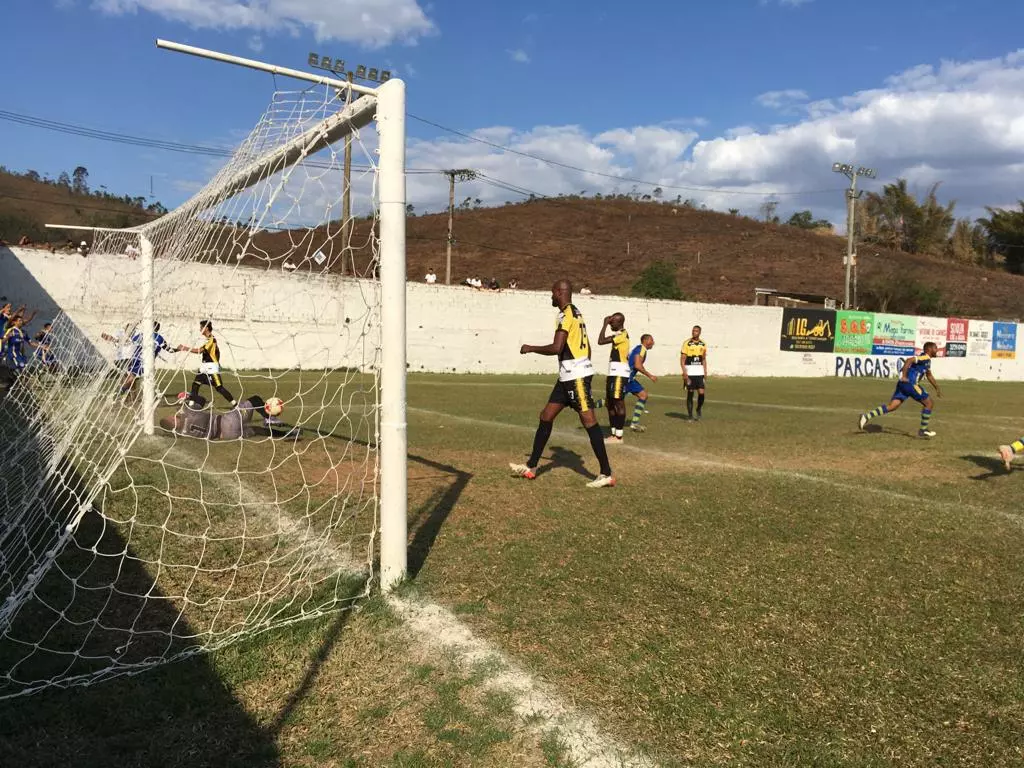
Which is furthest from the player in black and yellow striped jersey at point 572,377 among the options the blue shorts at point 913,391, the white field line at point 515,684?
the blue shorts at point 913,391

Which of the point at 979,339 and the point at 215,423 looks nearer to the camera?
the point at 215,423

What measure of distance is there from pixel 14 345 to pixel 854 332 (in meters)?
31.4

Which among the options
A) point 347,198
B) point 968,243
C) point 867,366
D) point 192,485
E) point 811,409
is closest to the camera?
point 347,198

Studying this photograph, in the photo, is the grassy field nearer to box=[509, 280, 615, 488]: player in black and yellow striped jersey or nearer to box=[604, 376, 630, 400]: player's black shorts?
box=[509, 280, 615, 488]: player in black and yellow striped jersey

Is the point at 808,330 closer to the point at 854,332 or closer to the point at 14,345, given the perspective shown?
the point at 854,332

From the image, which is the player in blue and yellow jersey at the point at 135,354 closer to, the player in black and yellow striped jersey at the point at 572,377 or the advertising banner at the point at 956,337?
the player in black and yellow striped jersey at the point at 572,377

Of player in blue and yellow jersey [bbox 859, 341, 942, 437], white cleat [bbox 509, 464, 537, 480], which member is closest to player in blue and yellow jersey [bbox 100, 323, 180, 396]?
white cleat [bbox 509, 464, 537, 480]

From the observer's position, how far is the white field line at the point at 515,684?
2.60 metres

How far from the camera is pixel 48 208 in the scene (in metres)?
60.2

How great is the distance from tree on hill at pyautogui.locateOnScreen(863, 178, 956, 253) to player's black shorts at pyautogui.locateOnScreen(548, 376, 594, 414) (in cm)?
7446

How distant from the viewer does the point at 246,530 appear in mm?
5301

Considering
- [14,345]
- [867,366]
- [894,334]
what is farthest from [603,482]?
[894,334]

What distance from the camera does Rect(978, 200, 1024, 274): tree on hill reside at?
2594 inches

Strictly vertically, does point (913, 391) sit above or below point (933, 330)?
below
